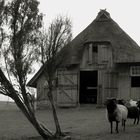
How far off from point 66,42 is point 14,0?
2992mm

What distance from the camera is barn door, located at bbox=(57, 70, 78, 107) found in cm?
3388

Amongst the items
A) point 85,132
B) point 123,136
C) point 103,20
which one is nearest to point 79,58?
point 103,20

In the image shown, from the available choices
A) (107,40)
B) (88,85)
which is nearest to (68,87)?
(107,40)

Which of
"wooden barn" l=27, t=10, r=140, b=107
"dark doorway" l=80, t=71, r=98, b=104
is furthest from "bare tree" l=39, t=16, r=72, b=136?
"dark doorway" l=80, t=71, r=98, b=104

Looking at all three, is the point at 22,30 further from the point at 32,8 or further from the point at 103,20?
the point at 103,20

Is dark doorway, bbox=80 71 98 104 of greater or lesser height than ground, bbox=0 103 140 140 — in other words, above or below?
above

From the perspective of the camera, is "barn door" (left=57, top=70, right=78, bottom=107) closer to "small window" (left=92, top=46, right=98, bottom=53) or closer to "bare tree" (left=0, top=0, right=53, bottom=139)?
"small window" (left=92, top=46, right=98, bottom=53)

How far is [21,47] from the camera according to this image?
18688mm

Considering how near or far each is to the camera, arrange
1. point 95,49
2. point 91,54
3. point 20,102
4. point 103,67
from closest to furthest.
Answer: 1. point 20,102
2. point 103,67
3. point 91,54
4. point 95,49

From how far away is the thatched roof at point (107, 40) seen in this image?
3341cm

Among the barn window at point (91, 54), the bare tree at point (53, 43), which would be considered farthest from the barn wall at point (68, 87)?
the bare tree at point (53, 43)

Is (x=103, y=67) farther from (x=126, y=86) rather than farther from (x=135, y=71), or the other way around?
(x=135, y=71)

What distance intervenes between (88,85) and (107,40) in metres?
6.32

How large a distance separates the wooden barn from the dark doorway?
3103 mm
